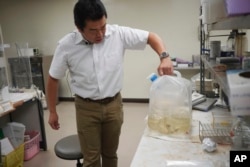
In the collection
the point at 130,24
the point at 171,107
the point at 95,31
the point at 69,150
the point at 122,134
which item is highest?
the point at 130,24

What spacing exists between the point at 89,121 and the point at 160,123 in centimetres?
47

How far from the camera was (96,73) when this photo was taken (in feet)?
4.72

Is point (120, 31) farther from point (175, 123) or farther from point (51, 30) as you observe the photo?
point (51, 30)

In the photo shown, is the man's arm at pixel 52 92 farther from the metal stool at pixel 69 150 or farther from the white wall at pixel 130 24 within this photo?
the white wall at pixel 130 24

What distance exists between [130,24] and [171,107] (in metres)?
3.31

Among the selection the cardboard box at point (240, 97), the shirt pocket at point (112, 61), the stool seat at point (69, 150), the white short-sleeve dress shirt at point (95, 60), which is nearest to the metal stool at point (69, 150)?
the stool seat at point (69, 150)

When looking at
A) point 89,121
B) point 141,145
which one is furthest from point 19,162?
point 141,145

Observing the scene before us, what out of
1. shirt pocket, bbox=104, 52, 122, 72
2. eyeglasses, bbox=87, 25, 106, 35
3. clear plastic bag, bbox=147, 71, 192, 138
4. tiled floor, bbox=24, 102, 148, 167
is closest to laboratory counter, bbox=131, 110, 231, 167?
clear plastic bag, bbox=147, 71, 192, 138

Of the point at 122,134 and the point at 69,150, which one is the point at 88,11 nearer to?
the point at 69,150

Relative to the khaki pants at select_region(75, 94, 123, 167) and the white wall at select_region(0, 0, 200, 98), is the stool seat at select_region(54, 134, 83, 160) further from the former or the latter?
the white wall at select_region(0, 0, 200, 98)

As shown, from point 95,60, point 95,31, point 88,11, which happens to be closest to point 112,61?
point 95,60

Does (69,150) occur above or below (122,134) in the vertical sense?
above

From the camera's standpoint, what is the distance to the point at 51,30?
4.75 metres

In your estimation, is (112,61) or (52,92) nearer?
(112,61)
